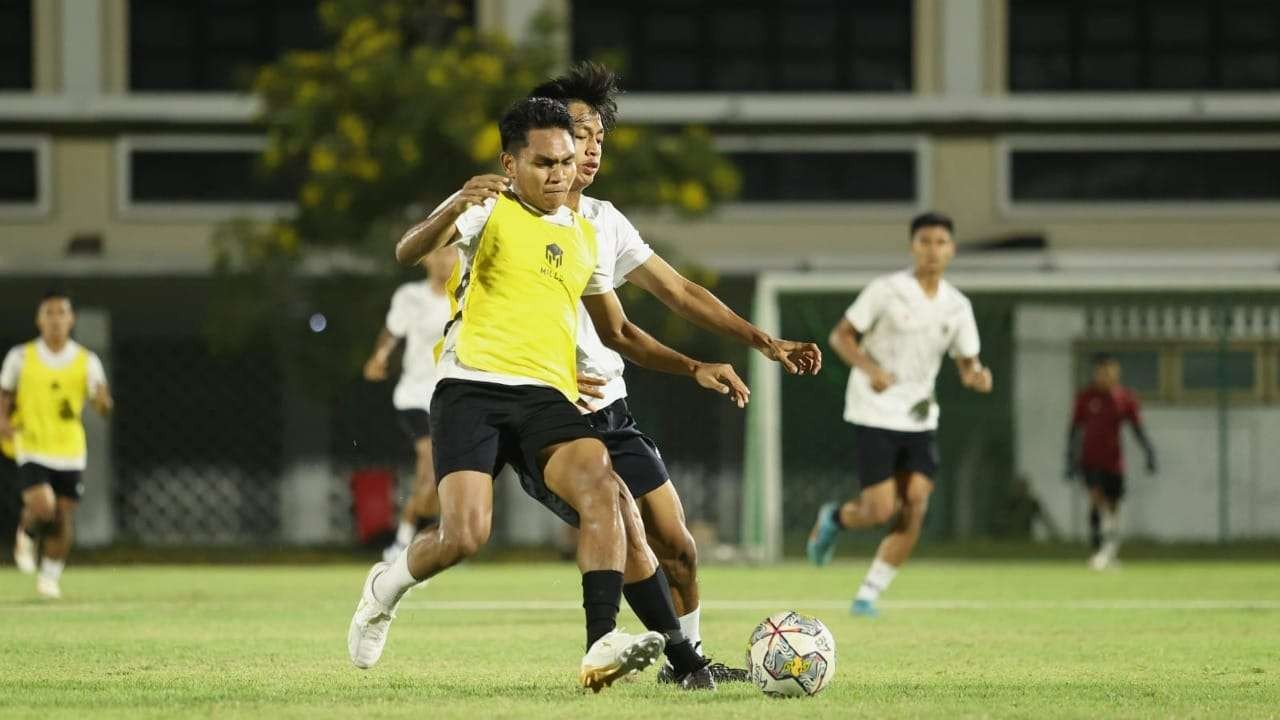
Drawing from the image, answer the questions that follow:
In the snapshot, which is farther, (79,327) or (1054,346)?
(79,327)

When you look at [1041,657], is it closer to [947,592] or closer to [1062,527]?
[947,592]

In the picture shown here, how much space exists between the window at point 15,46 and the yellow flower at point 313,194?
767cm

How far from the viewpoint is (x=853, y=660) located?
8828mm

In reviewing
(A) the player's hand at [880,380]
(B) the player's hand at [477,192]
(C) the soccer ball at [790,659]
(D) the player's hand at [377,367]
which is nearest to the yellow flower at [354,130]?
(D) the player's hand at [377,367]

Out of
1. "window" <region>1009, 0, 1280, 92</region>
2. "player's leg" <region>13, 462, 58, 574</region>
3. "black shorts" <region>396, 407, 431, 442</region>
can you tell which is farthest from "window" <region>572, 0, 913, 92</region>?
"player's leg" <region>13, 462, 58, 574</region>

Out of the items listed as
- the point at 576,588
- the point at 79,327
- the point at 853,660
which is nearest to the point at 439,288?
the point at 576,588

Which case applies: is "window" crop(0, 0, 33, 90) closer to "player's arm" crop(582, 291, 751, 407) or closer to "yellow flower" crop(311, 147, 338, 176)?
"yellow flower" crop(311, 147, 338, 176)

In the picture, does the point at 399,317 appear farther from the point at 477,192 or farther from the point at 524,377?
the point at 477,192

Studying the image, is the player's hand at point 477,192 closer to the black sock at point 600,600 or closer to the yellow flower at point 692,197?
the black sock at point 600,600

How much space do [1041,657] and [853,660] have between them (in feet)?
2.66

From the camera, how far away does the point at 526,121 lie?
707cm

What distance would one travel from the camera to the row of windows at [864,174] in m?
30.1

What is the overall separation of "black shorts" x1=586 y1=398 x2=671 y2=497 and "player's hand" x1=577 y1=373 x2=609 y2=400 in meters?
0.07

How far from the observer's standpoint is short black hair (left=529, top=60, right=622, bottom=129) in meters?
7.71
